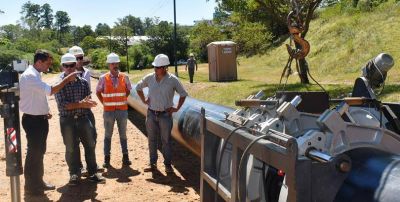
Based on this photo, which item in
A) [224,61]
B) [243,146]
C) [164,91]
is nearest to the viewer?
[243,146]

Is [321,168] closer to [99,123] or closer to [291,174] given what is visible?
[291,174]

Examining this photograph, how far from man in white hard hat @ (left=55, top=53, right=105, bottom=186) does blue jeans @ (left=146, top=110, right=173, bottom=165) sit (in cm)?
88

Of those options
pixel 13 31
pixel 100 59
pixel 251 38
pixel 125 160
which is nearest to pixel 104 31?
pixel 100 59

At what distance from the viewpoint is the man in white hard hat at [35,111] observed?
19.8ft

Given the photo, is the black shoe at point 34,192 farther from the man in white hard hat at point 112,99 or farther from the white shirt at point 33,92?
the man in white hard hat at point 112,99

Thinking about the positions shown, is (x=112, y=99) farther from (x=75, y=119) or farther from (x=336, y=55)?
(x=336, y=55)

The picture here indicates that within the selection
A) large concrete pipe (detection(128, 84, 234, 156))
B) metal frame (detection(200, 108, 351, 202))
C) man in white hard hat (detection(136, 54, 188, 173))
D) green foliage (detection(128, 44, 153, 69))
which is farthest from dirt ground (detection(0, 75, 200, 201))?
green foliage (detection(128, 44, 153, 69))

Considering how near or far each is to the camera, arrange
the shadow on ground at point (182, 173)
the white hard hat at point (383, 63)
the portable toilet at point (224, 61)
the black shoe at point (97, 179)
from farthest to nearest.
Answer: the portable toilet at point (224, 61), the black shoe at point (97, 179), the shadow on ground at point (182, 173), the white hard hat at point (383, 63)

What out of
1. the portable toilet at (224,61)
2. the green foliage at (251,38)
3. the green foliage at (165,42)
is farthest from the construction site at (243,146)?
the green foliage at (165,42)

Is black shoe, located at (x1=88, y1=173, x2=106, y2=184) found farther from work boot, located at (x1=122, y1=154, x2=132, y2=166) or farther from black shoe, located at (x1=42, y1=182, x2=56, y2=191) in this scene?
work boot, located at (x1=122, y1=154, x2=132, y2=166)

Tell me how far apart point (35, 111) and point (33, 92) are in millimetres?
238

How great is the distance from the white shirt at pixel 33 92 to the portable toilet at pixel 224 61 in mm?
17771

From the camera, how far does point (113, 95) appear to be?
25.6ft

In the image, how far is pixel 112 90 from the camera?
308 inches
